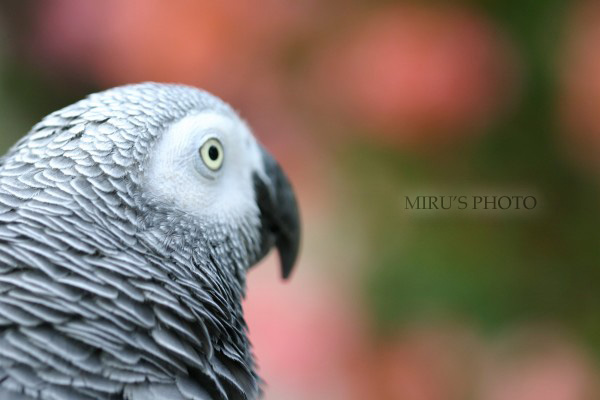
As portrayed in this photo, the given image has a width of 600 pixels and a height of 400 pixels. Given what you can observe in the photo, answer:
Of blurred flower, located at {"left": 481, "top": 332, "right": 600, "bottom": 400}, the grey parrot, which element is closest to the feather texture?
the grey parrot

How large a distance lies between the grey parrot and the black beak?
0.04 m

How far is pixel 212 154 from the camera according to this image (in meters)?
0.71

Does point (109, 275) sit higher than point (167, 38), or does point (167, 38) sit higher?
point (167, 38)

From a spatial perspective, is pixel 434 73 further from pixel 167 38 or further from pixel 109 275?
pixel 109 275

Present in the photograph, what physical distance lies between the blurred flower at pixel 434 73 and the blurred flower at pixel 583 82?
0.42ft

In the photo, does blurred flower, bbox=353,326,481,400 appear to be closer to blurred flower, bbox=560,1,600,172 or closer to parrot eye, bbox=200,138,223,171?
blurred flower, bbox=560,1,600,172

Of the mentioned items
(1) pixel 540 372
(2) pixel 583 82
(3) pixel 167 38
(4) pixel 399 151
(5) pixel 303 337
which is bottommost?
(1) pixel 540 372

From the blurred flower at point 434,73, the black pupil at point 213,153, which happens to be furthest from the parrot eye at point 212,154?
the blurred flower at point 434,73

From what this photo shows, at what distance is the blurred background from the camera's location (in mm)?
1487

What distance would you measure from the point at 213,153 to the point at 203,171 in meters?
0.03

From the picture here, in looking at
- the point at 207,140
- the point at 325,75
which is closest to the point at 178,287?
the point at 207,140

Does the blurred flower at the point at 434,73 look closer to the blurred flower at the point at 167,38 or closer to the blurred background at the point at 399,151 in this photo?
the blurred background at the point at 399,151

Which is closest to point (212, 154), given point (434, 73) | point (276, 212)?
point (276, 212)

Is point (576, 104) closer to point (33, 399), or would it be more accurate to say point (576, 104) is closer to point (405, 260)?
point (405, 260)
